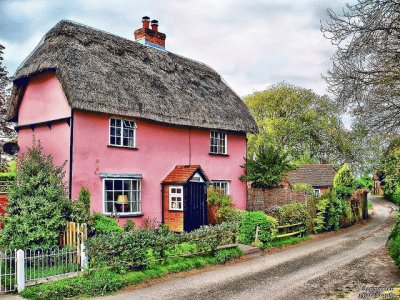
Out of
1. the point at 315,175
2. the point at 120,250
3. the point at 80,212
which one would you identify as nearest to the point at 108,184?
the point at 80,212

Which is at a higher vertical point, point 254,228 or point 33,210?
point 33,210

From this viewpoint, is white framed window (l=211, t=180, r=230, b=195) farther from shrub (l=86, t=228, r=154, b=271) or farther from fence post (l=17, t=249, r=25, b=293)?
fence post (l=17, t=249, r=25, b=293)

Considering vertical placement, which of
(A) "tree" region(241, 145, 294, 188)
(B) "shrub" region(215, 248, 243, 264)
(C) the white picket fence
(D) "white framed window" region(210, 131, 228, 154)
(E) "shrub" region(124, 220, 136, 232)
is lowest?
(B) "shrub" region(215, 248, 243, 264)

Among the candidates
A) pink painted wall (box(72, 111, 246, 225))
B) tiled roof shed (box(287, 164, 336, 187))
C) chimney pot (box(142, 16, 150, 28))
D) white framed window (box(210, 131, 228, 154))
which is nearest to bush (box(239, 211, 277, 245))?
pink painted wall (box(72, 111, 246, 225))

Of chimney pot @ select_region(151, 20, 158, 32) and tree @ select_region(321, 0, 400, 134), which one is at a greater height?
chimney pot @ select_region(151, 20, 158, 32)

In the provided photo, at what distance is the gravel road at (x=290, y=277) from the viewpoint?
9695 millimetres

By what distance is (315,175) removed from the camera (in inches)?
1437

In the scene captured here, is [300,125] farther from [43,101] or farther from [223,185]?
[43,101]

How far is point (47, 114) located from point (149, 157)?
4.75 meters

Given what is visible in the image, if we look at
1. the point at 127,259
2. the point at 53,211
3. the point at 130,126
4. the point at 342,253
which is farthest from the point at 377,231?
the point at 53,211

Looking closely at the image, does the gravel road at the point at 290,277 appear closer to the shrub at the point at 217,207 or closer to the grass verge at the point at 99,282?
the grass verge at the point at 99,282

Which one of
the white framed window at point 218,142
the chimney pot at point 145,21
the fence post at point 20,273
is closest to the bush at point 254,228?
the white framed window at point 218,142

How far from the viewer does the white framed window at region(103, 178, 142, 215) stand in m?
15.9

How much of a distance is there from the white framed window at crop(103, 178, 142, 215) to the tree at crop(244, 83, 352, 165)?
1038 inches
